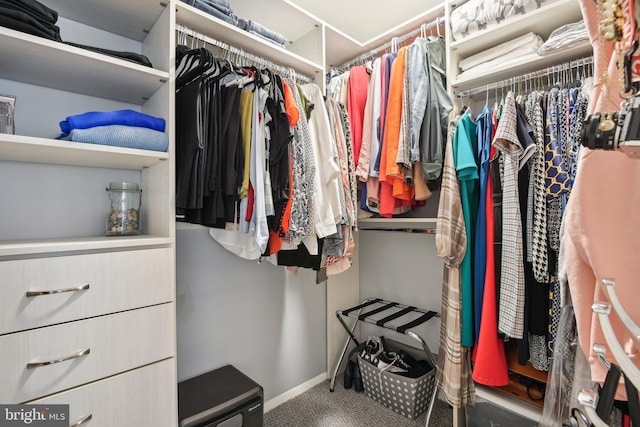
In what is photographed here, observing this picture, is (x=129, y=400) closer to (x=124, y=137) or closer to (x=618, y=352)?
(x=124, y=137)

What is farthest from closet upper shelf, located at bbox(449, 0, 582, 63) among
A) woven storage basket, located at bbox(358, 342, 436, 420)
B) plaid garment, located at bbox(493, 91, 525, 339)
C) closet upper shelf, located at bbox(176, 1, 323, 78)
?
woven storage basket, located at bbox(358, 342, 436, 420)

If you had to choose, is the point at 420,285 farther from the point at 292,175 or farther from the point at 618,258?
the point at 618,258

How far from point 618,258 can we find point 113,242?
4.33 feet

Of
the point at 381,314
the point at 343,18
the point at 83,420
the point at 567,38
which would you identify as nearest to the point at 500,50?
the point at 567,38

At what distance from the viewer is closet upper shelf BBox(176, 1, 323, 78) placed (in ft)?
4.25

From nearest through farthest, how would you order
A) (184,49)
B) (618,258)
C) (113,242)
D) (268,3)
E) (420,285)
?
1. (618,258)
2. (113,242)
3. (184,49)
4. (268,3)
5. (420,285)

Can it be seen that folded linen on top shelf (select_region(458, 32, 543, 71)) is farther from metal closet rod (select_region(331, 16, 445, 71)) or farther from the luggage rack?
the luggage rack

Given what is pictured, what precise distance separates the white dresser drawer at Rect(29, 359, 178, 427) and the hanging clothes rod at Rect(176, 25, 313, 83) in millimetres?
1348

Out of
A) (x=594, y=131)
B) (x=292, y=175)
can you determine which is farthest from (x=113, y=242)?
(x=594, y=131)

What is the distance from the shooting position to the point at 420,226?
6.92 ft

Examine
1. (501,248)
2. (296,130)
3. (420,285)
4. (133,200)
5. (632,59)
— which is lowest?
(420,285)

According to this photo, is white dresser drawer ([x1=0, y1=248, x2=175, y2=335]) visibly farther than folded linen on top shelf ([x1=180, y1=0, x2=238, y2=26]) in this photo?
No

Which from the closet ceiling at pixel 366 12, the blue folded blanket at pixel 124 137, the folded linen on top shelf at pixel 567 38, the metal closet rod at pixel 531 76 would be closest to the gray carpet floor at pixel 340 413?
the blue folded blanket at pixel 124 137

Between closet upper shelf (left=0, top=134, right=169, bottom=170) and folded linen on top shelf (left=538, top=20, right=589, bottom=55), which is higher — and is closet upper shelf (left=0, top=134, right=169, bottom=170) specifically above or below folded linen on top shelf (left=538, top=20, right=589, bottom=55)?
below
